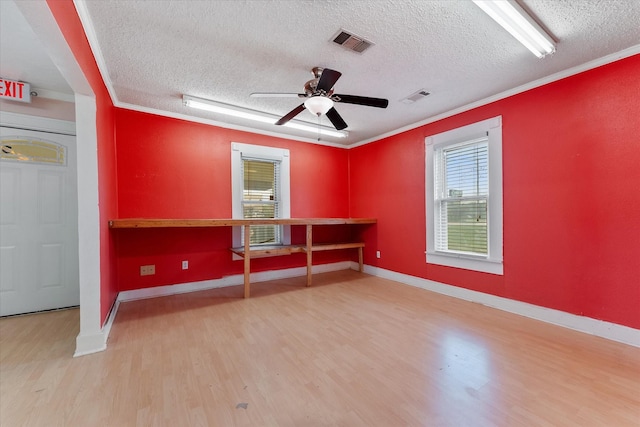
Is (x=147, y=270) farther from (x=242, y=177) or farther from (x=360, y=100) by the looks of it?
→ (x=360, y=100)

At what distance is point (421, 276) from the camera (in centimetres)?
387

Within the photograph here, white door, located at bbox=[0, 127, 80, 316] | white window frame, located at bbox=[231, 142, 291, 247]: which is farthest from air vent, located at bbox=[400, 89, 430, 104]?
white door, located at bbox=[0, 127, 80, 316]

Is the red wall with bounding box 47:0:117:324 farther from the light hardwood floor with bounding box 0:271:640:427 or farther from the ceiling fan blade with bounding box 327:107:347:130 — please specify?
the ceiling fan blade with bounding box 327:107:347:130

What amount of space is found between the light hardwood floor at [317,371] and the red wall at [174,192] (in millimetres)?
762

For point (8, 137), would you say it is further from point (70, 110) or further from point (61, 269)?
point (61, 269)

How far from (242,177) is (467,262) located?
3.51 m

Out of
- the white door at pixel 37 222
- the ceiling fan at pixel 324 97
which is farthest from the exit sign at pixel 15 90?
the ceiling fan at pixel 324 97

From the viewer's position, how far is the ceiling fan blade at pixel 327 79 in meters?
2.07

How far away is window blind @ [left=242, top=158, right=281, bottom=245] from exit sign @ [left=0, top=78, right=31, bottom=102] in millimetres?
2424

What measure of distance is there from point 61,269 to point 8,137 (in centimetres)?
158

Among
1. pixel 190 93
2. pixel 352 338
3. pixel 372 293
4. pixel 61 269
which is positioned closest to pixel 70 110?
pixel 190 93

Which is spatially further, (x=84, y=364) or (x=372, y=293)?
(x=372, y=293)

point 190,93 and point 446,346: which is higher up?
point 190,93

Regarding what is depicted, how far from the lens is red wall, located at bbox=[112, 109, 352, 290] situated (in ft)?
10.8
